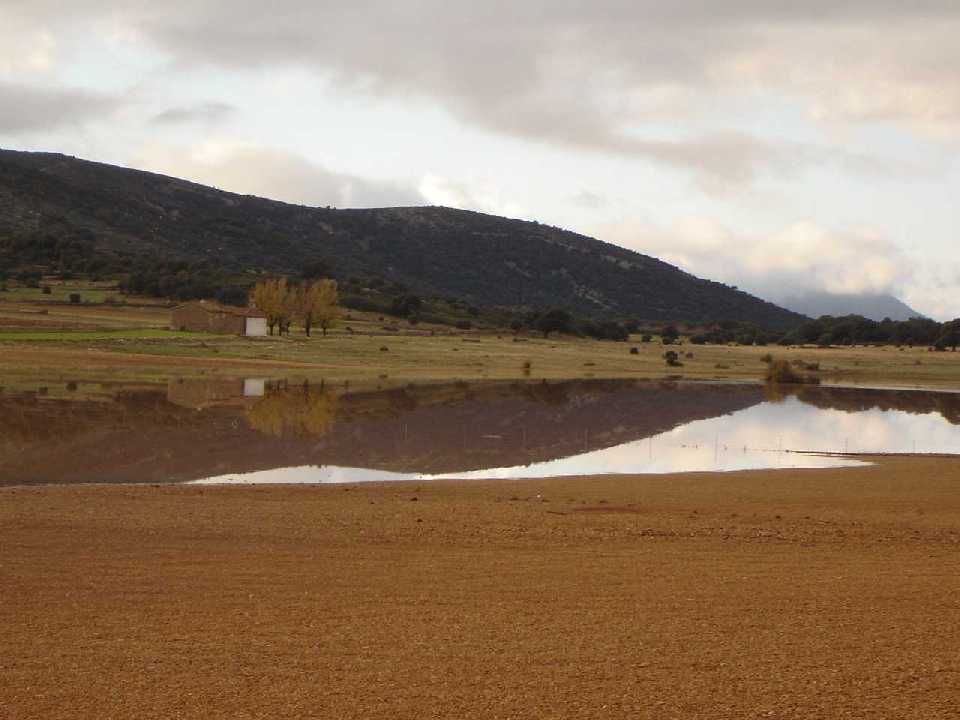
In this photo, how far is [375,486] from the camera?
1948 cm

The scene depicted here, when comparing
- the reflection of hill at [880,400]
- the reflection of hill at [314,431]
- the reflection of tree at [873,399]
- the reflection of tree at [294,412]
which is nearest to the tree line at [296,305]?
the reflection of tree at [873,399]

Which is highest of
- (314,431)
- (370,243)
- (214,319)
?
(370,243)

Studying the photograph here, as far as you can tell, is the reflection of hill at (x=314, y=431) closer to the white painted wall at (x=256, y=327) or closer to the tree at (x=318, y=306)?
the white painted wall at (x=256, y=327)

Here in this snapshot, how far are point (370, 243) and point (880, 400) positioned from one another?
11431 centimetres

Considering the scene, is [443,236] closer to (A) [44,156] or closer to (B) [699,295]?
(B) [699,295]

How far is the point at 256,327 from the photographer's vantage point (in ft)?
247

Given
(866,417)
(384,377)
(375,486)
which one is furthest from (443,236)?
(375,486)

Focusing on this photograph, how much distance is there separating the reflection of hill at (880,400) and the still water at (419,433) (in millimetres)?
276

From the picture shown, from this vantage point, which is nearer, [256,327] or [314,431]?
[314,431]

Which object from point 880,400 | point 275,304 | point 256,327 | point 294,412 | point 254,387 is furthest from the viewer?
point 275,304

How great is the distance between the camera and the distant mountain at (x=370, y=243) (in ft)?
419

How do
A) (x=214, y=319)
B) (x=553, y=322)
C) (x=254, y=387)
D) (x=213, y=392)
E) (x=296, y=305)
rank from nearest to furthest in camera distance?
(x=213, y=392) → (x=254, y=387) → (x=214, y=319) → (x=296, y=305) → (x=553, y=322)

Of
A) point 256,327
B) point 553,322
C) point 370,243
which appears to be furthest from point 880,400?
point 370,243

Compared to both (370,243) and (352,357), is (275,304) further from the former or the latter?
(370,243)
